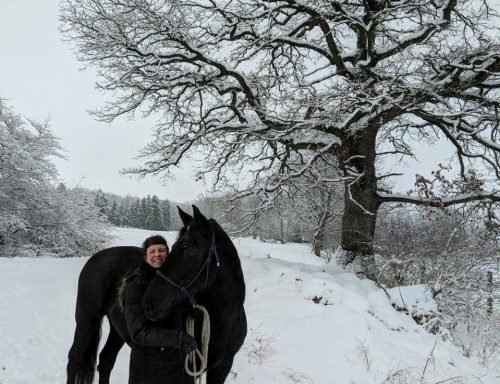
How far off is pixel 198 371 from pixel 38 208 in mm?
17933

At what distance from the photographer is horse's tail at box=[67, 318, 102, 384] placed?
340cm

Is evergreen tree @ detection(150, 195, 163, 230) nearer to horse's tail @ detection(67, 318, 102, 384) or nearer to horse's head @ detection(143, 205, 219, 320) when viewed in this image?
horse's tail @ detection(67, 318, 102, 384)

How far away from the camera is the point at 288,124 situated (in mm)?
7730

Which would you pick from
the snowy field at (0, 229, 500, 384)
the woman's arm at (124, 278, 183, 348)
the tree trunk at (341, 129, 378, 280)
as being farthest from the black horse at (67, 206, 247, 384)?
the tree trunk at (341, 129, 378, 280)

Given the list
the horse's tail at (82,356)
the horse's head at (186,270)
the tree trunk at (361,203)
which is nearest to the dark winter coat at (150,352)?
the horse's head at (186,270)

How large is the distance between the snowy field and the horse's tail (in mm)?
660

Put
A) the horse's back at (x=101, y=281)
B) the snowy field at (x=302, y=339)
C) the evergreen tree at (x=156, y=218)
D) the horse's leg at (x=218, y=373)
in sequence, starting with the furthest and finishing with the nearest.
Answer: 1. the evergreen tree at (x=156, y=218)
2. the snowy field at (x=302, y=339)
3. the horse's back at (x=101, y=281)
4. the horse's leg at (x=218, y=373)

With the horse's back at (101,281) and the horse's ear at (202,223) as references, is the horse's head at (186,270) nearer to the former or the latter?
the horse's ear at (202,223)

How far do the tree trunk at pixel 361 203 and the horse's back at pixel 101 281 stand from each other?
6594mm

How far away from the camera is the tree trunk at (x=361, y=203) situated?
9.17 meters


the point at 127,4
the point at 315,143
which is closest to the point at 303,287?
the point at 315,143

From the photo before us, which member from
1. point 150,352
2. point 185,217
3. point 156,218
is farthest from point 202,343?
point 156,218

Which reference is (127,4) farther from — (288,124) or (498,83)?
(498,83)

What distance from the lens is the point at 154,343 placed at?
7.16 ft
